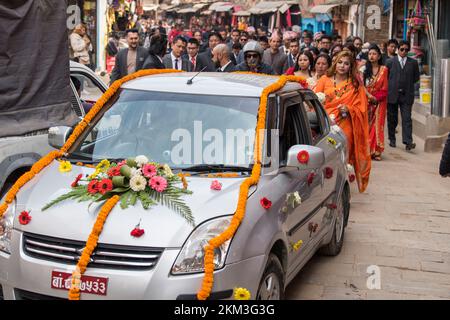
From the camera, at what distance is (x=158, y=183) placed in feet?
15.5

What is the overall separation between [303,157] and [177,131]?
924mm

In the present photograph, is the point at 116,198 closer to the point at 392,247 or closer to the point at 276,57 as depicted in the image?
the point at 392,247

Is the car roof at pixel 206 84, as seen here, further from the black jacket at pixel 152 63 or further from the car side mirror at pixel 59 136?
the black jacket at pixel 152 63

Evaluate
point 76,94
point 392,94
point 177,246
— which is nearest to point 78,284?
point 177,246

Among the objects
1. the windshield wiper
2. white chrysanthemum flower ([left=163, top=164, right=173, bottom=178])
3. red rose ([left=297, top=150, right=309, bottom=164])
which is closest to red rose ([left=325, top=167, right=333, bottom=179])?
red rose ([left=297, top=150, right=309, bottom=164])

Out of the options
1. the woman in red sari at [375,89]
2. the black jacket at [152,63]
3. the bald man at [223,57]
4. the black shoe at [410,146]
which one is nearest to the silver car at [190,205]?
the bald man at [223,57]

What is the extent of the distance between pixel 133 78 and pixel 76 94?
6.56 feet

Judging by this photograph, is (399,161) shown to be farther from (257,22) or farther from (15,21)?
(257,22)

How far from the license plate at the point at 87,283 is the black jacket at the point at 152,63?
7.17 meters

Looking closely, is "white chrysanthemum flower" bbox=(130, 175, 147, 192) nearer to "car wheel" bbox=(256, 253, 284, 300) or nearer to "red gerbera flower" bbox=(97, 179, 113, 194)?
"red gerbera flower" bbox=(97, 179, 113, 194)

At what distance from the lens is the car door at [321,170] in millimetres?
6031

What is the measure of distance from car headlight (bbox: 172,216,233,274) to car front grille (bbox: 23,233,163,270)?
134mm

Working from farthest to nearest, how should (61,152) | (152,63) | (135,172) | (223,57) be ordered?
(223,57)
(152,63)
(61,152)
(135,172)

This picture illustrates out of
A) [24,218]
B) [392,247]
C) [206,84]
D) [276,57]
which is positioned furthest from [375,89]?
[24,218]
